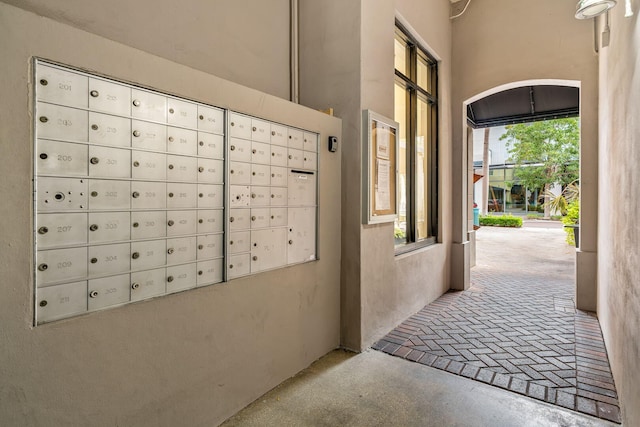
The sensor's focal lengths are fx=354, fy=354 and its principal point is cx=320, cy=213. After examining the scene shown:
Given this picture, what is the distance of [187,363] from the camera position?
6.31 feet

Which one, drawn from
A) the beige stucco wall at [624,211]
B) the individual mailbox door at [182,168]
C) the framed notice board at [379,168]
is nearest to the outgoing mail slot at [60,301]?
the individual mailbox door at [182,168]

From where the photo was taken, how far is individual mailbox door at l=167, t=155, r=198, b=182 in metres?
1.85

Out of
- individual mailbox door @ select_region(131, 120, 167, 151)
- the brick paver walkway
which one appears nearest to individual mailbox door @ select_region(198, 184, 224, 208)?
individual mailbox door @ select_region(131, 120, 167, 151)

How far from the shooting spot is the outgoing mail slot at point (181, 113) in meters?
1.86

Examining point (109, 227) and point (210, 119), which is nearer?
point (109, 227)

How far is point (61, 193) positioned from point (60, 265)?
0.30m

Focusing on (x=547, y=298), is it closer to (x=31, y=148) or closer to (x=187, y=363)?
(x=187, y=363)

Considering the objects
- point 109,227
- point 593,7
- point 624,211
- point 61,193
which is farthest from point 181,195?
point 593,7

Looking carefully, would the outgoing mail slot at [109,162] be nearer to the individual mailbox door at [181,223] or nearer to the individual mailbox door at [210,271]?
the individual mailbox door at [181,223]

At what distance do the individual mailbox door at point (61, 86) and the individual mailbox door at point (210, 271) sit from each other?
0.98 metres

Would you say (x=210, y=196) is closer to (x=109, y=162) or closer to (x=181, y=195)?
(x=181, y=195)

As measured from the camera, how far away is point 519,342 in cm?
333

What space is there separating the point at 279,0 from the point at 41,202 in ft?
8.54

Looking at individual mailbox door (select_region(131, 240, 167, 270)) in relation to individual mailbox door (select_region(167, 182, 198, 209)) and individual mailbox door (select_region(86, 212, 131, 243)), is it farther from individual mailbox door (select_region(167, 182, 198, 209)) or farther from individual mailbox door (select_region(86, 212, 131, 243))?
individual mailbox door (select_region(167, 182, 198, 209))
